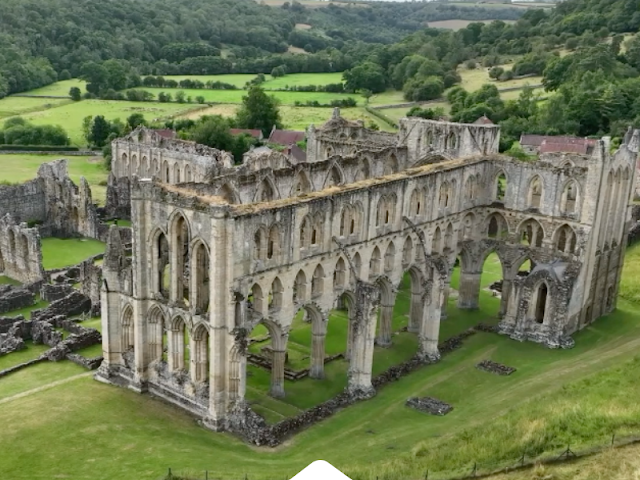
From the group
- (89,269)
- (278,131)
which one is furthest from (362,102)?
(89,269)

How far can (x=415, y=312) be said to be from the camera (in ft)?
175

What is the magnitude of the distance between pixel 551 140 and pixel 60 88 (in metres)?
102

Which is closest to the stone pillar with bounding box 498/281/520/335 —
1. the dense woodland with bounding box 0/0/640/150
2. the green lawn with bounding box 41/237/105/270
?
the green lawn with bounding box 41/237/105/270

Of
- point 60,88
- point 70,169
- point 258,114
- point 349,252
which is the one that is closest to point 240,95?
point 258,114

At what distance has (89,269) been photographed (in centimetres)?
5688

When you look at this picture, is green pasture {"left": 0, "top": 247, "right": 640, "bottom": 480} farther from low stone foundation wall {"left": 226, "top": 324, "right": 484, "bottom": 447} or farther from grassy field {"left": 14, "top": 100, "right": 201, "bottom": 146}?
grassy field {"left": 14, "top": 100, "right": 201, "bottom": 146}

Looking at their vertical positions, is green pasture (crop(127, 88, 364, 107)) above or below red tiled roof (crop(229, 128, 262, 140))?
above

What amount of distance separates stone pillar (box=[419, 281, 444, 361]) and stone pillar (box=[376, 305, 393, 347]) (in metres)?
2.45

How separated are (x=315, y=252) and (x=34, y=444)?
17.3m

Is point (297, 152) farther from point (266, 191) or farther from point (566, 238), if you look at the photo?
point (266, 191)

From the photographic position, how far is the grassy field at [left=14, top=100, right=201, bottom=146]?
127 metres

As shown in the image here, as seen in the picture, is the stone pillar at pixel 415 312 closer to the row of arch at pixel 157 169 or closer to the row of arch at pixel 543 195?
the row of arch at pixel 543 195

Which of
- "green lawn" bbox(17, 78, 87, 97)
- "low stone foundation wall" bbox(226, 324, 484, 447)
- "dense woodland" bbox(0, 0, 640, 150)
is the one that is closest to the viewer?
"low stone foundation wall" bbox(226, 324, 484, 447)

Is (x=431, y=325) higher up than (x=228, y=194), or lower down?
lower down
